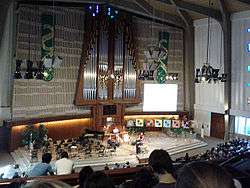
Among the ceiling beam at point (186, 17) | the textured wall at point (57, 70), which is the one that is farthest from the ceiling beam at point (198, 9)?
the textured wall at point (57, 70)

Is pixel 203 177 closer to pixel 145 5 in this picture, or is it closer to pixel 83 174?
pixel 83 174

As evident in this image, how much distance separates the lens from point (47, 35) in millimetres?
17641

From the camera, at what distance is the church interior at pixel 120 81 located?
16.3 meters

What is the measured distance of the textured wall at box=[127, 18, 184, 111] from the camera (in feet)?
71.1

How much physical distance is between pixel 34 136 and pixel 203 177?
15446 mm

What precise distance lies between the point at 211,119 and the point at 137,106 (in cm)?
424

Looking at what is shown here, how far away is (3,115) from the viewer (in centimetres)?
1630

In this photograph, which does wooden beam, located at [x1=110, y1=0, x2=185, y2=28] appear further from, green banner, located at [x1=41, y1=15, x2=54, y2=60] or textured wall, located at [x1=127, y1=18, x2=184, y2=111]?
green banner, located at [x1=41, y1=15, x2=54, y2=60]

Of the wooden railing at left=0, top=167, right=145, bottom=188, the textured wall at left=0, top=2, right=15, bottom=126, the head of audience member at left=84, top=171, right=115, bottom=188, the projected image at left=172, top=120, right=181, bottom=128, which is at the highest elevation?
the textured wall at left=0, top=2, right=15, bottom=126

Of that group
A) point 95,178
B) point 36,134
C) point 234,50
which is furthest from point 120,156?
point 95,178

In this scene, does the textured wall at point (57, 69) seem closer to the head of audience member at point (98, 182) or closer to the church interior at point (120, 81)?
the church interior at point (120, 81)

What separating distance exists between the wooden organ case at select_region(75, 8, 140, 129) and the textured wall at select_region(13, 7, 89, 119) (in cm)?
41

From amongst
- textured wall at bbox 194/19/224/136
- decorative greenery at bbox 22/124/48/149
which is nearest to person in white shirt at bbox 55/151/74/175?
decorative greenery at bbox 22/124/48/149

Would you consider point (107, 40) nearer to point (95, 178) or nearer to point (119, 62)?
point (119, 62)
